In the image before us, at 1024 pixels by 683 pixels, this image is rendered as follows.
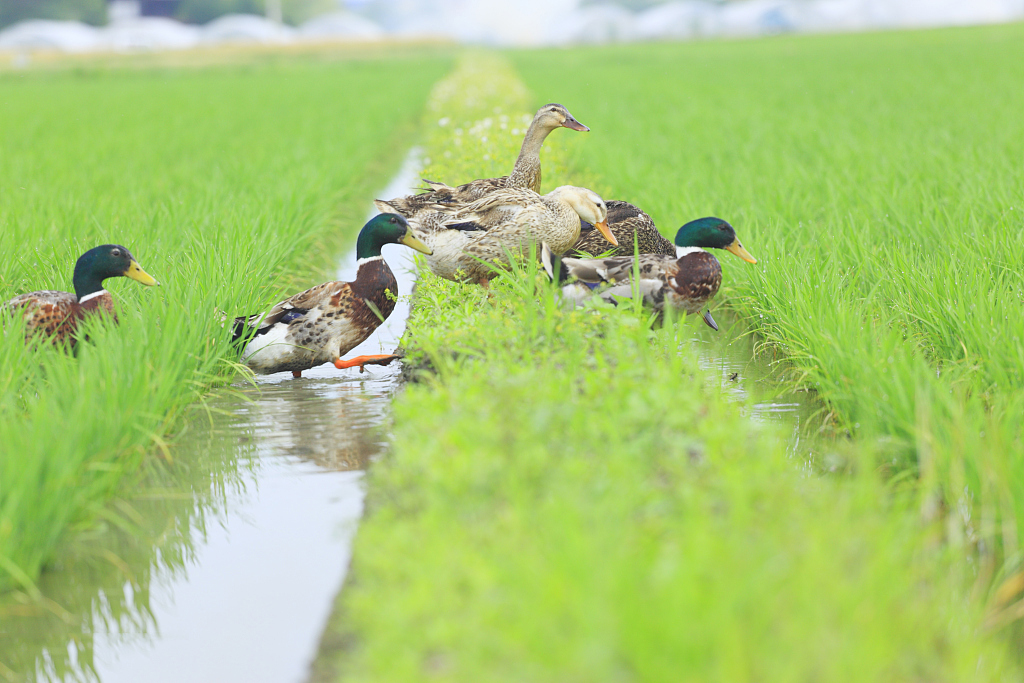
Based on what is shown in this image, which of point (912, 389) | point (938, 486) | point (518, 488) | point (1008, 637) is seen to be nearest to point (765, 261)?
point (912, 389)

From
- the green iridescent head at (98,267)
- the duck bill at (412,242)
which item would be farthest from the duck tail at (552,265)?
the green iridescent head at (98,267)

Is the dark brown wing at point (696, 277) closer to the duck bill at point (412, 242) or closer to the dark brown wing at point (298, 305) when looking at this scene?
the duck bill at point (412, 242)

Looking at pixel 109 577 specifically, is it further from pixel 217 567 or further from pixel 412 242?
pixel 412 242

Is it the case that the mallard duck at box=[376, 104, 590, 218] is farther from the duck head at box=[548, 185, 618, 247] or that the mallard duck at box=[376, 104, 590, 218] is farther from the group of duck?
the duck head at box=[548, 185, 618, 247]

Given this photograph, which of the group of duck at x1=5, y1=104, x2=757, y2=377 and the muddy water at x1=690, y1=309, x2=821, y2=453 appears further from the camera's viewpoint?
the group of duck at x1=5, y1=104, x2=757, y2=377

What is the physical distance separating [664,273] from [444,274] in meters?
1.38

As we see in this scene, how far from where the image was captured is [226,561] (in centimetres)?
305

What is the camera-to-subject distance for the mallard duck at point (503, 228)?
5.10m

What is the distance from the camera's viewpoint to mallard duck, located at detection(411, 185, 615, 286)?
201 inches

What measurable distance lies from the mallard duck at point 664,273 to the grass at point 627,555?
1.16m

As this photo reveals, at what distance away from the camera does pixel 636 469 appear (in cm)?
248

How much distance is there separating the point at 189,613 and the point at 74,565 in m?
0.49

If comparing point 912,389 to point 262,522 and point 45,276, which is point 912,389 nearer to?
point 262,522

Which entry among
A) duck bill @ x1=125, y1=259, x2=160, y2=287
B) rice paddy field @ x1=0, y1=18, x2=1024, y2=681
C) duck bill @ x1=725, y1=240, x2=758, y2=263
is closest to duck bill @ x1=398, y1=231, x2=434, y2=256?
rice paddy field @ x1=0, y1=18, x2=1024, y2=681
